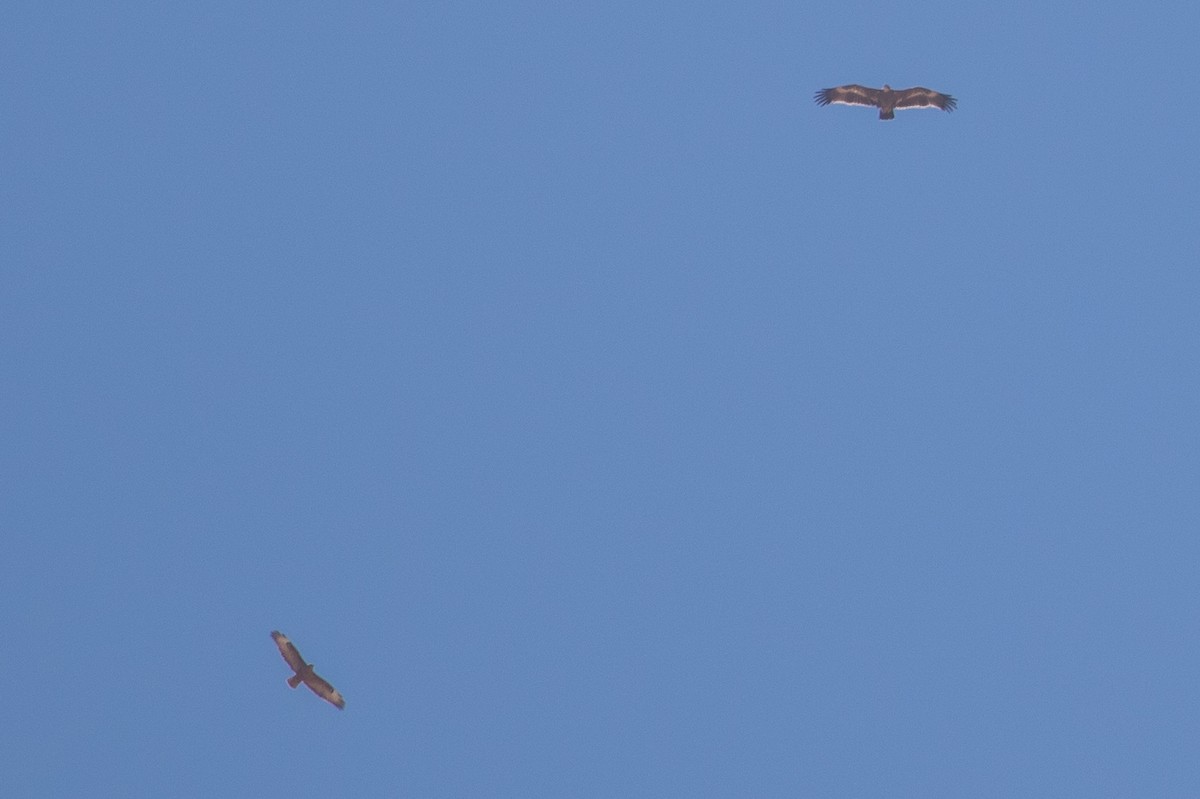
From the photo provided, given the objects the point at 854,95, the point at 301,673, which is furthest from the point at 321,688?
the point at 854,95

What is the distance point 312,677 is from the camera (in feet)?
117

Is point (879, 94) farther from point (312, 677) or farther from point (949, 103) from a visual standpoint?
point (312, 677)

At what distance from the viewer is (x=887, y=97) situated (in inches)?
1548

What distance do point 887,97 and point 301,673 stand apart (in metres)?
19.8

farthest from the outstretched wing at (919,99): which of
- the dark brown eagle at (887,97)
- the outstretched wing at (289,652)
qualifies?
the outstretched wing at (289,652)

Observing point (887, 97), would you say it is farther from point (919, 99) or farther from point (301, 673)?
point (301, 673)

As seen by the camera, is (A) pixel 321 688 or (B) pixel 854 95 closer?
(A) pixel 321 688

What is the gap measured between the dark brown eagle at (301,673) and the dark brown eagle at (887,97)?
18.2m

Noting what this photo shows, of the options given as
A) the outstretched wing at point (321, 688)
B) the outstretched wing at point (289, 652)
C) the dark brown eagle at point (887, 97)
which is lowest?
the outstretched wing at point (321, 688)

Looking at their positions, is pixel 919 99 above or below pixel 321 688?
above

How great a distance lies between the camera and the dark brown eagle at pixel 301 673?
35281 millimetres

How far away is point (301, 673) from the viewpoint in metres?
35.6

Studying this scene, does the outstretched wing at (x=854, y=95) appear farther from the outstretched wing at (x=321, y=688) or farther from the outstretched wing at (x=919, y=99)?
the outstretched wing at (x=321, y=688)

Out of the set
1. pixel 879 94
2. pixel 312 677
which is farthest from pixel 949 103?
pixel 312 677
